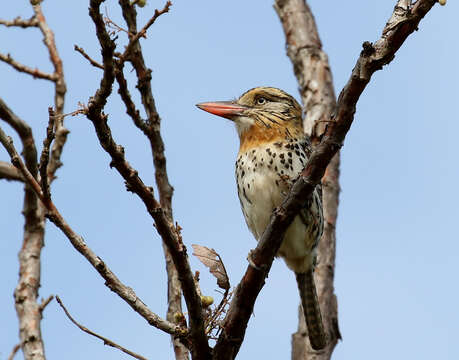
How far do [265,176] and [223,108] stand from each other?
87 centimetres

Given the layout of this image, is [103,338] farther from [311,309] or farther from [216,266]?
[311,309]

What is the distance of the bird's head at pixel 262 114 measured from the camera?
5.97m

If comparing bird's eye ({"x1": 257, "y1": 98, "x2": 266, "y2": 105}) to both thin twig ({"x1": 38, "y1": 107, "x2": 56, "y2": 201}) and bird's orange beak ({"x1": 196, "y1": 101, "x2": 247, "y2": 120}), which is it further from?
thin twig ({"x1": 38, "y1": 107, "x2": 56, "y2": 201})

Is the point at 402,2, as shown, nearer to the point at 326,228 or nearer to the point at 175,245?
the point at 175,245

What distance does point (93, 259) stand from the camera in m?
3.71

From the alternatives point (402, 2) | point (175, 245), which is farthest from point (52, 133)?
point (402, 2)

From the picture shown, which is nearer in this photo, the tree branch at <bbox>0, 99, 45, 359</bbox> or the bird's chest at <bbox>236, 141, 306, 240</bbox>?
the tree branch at <bbox>0, 99, 45, 359</bbox>

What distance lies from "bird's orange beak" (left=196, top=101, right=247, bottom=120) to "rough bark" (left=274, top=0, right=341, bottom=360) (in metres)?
0.64

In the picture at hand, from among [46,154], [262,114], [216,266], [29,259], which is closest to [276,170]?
[262,114]

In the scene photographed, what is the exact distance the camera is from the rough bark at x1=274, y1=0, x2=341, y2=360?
242 inches

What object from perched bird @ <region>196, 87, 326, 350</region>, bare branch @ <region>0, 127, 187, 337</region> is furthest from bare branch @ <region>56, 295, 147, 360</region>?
perched bird @ <region>196, 87, 326, 350</region>

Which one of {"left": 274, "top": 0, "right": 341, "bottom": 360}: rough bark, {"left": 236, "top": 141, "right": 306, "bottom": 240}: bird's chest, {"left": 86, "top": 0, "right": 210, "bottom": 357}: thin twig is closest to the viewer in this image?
{"left": 86, "top": 0, "right": 210, "bottom": 357}: thin twig

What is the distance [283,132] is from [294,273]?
1.18 m

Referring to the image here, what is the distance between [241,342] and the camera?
4254mm
